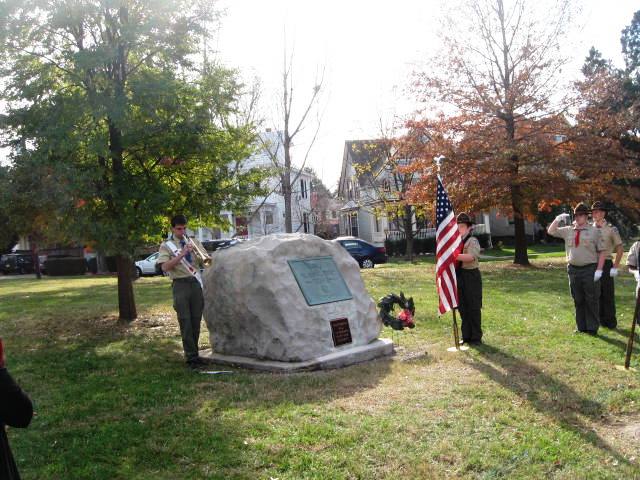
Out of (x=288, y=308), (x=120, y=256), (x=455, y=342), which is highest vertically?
(x=120, y=256)

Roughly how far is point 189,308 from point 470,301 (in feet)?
12.2

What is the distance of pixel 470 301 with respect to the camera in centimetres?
841

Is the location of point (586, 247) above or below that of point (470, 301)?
above

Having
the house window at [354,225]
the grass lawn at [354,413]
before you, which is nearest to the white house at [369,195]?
the house window at [354,225]

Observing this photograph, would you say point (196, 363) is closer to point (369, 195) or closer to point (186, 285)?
point (186, 285)

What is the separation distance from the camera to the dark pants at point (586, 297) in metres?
8.84

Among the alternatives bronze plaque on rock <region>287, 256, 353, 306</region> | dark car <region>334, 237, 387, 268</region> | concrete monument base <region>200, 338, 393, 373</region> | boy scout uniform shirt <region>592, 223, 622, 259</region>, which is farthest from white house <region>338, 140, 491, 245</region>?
concrete monument base <region>200, 338, 393, 373</region>

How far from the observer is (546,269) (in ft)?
67.7

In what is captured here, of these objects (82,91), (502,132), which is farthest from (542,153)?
(82,91)

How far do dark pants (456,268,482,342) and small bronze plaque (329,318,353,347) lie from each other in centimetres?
164

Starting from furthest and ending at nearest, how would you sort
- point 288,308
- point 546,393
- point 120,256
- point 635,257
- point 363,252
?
point 363,252, point 120,256, point 288,308, point 635,257, point 546,393

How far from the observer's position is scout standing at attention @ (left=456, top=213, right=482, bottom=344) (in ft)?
27.6

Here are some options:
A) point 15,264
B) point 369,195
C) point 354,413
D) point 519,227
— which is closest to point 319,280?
point 354,413

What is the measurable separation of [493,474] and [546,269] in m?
17.5
